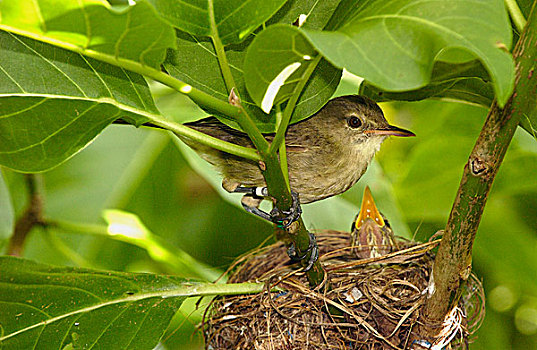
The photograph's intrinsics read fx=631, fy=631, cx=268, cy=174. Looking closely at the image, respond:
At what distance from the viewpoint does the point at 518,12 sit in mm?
1751

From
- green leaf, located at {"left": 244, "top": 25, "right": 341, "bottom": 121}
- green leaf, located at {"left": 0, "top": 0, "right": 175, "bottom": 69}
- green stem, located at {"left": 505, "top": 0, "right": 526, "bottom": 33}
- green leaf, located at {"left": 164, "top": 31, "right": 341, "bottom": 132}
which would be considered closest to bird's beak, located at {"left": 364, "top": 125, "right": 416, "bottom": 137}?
green leaf, located at {"left": 164, "top": 31, "right": 341, "bottom": 132}

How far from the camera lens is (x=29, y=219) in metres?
3.19

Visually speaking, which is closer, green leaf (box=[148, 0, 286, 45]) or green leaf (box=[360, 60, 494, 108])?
green leaf (box=[148, 0, 286, 45])

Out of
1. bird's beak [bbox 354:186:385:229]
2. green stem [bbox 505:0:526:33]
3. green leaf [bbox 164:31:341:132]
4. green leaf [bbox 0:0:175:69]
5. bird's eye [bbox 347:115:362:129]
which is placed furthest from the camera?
bird's beak [bbox 354:186:385:229]

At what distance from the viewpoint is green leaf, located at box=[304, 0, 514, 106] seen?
1256 mm

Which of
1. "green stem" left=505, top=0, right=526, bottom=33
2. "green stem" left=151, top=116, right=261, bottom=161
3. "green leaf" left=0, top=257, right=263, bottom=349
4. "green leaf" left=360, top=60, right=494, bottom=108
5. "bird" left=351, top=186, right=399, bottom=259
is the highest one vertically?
"green stem" left=505, top=0, right=526, bottom=33

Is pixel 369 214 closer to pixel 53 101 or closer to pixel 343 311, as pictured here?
pixel 343 311

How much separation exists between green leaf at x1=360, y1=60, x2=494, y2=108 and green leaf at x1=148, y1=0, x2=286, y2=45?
1.99 feet

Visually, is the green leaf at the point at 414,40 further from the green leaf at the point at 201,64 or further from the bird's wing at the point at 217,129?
the bird's wing at the point at 217,129

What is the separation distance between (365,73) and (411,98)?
1.00 metres

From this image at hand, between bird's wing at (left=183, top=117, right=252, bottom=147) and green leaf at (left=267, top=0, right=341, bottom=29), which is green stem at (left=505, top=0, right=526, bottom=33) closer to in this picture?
green leaf at (left=267, top=0, right=341, bottom=29)

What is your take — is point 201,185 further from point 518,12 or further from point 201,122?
point 518,12

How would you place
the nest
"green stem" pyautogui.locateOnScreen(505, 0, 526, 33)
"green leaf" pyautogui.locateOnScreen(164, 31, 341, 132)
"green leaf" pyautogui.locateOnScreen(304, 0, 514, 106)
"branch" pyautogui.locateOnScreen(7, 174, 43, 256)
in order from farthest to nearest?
"branch" pyautogui.locateOnScreen(7, 174, 43, 256) → the nest → "green leaf" pyautogui.locateOnScreen(164, 31, 341, 132) → "green stem" pyautogui.locateOnScreen(505, 0, 526, 33) → "green leaf" pyautogui.locateOnScreen(304, 0, 514, 106)

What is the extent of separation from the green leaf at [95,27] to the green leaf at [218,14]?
0.13 meters
